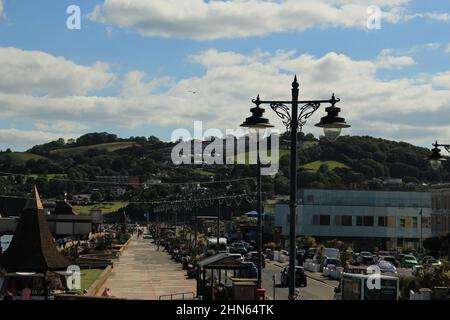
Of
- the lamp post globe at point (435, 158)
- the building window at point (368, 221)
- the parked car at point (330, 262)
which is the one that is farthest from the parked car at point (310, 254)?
the lamp post globe at point (435, 158)

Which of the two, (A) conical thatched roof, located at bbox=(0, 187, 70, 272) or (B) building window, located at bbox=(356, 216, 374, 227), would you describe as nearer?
(A) conical thatched roof, located at bbox=(0, 187, 70, 272)

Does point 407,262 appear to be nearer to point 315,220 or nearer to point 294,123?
point 315,220

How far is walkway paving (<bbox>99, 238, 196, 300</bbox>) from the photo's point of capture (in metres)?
42.5

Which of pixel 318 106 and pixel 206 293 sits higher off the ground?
pixel 318 106

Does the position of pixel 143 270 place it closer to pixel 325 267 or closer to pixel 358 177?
pixel 325 267

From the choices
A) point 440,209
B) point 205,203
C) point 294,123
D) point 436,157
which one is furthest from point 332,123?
point 205,203

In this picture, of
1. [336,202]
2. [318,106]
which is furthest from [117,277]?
[336,202]

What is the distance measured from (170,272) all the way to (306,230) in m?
40.3

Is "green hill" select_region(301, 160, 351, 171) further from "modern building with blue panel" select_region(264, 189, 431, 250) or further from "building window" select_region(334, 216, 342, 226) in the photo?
"building window" select_region(334, 216, 342, 226)

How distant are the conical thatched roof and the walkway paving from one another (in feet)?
12.9

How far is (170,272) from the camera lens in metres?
59.1

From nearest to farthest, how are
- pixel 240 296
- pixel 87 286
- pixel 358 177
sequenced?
pixel 240 296 → pixel 87 286 → pixel 358 177

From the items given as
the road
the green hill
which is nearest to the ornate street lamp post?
the road

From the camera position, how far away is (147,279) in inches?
2056
